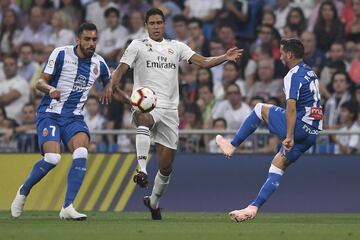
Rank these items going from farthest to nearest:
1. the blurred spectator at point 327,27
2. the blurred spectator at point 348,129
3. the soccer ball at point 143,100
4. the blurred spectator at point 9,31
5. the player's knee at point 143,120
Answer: the blurred spectator at point 9,31 < the blurred spectator at point 327,27 < the blurred spectator at point 348,129 < the player's knee at point 143,120 < the soccer ball at point 143,100

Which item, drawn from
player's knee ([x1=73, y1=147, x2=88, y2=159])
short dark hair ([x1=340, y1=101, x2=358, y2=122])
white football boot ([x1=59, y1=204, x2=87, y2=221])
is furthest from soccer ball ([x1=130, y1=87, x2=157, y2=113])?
short dark hair ([x1=340, y1=101, x2=358, y2=122])

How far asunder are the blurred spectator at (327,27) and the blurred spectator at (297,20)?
0.27 metres

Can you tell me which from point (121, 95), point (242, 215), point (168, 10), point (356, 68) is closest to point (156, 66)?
point (121, 95)

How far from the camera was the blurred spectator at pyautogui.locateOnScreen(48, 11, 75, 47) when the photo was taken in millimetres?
22828

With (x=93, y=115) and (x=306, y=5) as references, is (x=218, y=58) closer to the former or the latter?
(x=93, y=115)

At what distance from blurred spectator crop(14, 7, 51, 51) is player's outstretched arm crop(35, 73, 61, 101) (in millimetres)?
9082

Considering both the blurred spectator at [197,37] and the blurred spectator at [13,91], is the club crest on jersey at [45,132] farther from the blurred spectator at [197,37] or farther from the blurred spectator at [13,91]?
the blurred spectator at [197,37]

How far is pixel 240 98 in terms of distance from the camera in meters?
19.6

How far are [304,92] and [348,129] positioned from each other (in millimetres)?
4935

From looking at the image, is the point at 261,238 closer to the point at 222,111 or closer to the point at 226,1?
the point at 222,111

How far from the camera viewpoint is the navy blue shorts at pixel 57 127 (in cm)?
1423

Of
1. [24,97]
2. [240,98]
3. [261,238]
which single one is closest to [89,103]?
[24,97]

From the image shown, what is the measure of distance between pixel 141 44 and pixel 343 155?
449 centimetres

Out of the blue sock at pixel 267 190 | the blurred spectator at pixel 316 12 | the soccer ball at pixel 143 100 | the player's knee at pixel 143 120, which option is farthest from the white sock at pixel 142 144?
the blurred spectator at pixel 316 12
